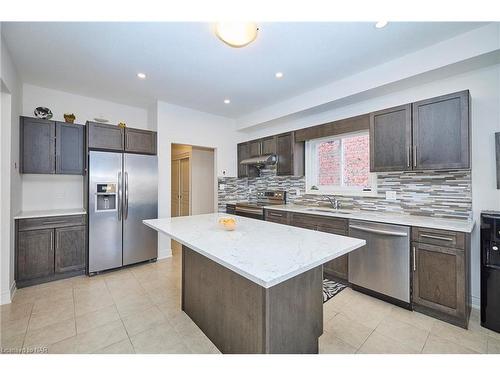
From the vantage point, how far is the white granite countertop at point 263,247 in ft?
3.45

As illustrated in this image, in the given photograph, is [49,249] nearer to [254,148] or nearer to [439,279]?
[254,148]

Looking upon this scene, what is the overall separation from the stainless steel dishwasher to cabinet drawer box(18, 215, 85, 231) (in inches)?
143

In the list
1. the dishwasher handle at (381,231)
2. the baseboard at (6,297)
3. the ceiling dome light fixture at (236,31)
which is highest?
the ceiling dome light fixture at (236,31)

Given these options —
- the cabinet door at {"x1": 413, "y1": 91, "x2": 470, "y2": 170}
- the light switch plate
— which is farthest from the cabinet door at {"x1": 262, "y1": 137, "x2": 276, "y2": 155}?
the cabinet door at {"x1": 413, "y1": 91, "x2": 470, "y2": 170}

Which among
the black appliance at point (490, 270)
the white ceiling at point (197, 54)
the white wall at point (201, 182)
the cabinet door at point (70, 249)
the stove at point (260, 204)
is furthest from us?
the white wall at point (201, 182)

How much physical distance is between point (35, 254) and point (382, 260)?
13.6 feet

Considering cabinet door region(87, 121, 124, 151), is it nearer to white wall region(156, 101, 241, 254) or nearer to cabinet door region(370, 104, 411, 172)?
white wall region(156, 101, 241, 254)

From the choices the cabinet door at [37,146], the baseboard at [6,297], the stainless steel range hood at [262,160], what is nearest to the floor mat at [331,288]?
the stainless steel range hood at [262,160]

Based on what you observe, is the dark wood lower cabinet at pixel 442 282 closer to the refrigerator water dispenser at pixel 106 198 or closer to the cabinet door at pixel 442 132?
the cabinet door at pixel 442 132

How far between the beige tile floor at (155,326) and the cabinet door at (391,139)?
1539 mm

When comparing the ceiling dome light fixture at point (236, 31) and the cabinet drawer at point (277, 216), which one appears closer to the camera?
the ceiling dome light fixture at point (236, 31)

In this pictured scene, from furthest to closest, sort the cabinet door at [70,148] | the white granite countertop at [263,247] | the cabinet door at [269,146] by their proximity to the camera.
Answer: the cabinet door at [269,146] → the cabinet door at [70,148] → the white granite countertop at [263,247]
